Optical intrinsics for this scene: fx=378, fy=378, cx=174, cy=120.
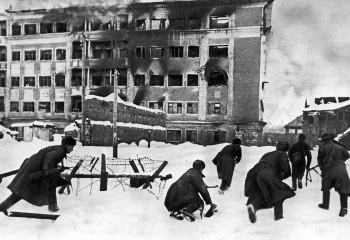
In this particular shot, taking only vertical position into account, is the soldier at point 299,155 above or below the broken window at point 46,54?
below

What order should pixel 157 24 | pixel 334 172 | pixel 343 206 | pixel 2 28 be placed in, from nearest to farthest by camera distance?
1. pixel 343 206
2. pixel 334 172
3. pixel 2 28
4. pixel 157 24

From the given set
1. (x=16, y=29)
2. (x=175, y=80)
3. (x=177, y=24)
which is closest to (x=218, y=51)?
(x=175, y=80)

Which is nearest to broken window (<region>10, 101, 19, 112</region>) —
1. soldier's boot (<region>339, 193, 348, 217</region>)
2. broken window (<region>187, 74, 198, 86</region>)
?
broken window (<region>187, 74, 198, 86</region>)

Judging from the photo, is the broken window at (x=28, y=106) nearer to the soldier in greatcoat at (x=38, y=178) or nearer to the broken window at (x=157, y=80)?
the broken window at (x=157, y=80)

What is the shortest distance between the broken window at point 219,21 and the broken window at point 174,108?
228cm

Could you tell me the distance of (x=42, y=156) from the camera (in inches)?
221

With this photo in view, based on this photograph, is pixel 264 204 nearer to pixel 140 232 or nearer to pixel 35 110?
pixel 140 232

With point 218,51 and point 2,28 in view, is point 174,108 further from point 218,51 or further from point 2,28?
point 2,28

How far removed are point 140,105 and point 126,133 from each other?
75cm

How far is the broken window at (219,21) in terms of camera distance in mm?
9734

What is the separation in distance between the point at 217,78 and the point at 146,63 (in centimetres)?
178

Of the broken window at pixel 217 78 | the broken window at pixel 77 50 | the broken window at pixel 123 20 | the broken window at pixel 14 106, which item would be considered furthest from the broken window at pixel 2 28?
the broken window at pixel 217 78

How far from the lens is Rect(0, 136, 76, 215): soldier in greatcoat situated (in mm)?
5457

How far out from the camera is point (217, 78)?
9.30 m
